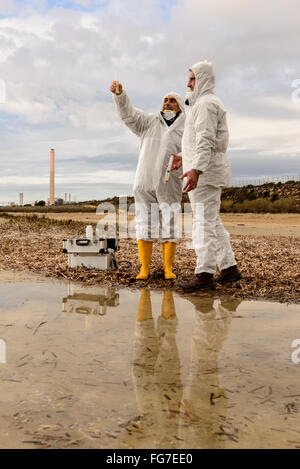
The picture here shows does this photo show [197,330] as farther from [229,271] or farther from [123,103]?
[123,103]

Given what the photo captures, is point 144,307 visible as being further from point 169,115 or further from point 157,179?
point 169,115

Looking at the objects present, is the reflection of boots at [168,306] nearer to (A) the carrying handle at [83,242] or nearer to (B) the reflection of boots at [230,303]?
(B) the reflection of boots at [230,303]

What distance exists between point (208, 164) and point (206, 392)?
9.65ft

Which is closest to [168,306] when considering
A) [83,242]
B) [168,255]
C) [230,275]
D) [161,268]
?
[230,275]

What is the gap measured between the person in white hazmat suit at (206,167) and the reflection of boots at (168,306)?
220 mm

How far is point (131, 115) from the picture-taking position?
558 cm

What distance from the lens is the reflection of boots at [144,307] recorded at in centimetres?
366

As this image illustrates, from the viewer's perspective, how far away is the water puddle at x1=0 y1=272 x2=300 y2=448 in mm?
1763

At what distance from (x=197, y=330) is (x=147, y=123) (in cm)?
319

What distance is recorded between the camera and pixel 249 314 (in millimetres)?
3811

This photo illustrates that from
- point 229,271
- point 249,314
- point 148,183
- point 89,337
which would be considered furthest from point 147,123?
point 89,337

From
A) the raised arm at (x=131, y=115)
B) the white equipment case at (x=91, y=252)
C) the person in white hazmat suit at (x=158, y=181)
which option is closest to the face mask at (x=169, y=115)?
the person in white hazmat suit at (x=158, y=181)

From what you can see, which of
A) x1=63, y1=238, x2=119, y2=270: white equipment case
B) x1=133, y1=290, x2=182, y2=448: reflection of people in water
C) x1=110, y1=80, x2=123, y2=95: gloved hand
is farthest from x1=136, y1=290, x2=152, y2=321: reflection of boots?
x1=110, y1=80, x2=123, y2=95: gloved hand

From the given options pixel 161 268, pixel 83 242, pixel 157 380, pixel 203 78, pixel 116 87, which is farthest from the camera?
pixel 161 268
